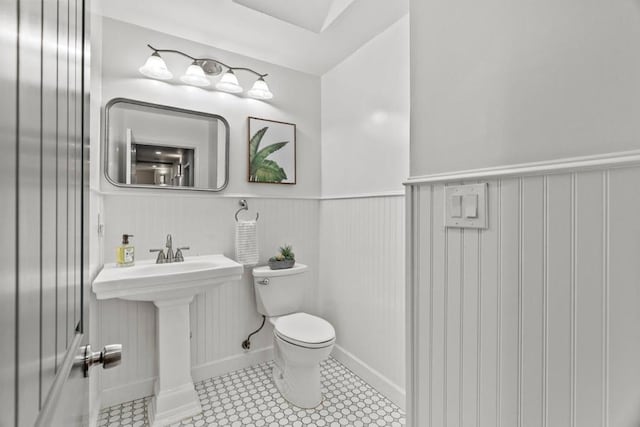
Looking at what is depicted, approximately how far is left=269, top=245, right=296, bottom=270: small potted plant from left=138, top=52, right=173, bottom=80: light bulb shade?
1.39 m

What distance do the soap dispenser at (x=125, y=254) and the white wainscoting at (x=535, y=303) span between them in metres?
1.61

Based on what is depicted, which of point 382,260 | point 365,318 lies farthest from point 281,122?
point 365,318

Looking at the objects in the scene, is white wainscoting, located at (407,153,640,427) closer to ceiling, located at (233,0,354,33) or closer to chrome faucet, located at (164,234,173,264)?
ceiling, located at (233,0,354,33)

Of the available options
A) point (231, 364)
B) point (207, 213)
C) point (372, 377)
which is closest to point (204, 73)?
point (207, 213)

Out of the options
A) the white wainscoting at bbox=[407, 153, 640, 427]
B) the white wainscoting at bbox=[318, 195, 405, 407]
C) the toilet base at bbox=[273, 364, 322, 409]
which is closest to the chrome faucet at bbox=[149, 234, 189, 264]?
the toilet base at bbox=[273, 364, 322, 409]

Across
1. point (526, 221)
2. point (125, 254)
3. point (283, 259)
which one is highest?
point (526, 221)

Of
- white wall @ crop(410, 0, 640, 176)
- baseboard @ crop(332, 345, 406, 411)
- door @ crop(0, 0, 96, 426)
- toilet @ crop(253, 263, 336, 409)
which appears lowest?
baseboard @ crop(332, 345, 406, 411)

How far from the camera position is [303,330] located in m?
1.86

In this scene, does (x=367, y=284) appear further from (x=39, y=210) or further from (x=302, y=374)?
(x=39, y=210)

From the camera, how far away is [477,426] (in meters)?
0.83

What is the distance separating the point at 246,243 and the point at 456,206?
154cm

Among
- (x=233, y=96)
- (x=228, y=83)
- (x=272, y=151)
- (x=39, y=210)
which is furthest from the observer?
(x=272, y=151)

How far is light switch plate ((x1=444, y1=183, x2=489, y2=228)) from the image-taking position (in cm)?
83

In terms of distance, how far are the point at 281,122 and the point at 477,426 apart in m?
2.16
